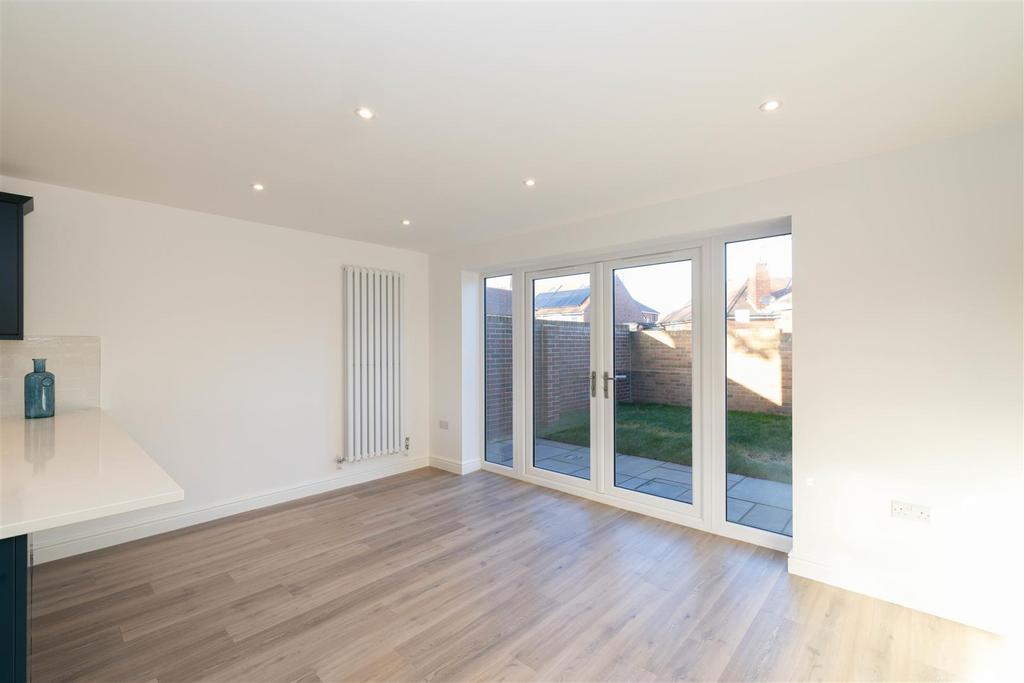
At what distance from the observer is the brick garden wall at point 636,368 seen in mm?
3137

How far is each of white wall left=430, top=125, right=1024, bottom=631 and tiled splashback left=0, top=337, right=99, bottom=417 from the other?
4508 mm

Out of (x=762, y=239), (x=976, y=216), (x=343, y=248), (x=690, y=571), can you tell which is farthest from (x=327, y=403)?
(x=976, y=216)

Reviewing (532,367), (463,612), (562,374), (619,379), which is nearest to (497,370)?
(532,367)

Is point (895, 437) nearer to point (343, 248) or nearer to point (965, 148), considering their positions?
point (965, 148)

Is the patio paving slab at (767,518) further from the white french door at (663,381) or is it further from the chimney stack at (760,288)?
the chimney stack at (760,288)

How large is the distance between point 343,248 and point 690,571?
3.99 meters

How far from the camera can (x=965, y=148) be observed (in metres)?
2.28

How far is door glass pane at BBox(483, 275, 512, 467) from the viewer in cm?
483

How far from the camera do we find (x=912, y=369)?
2416 mm

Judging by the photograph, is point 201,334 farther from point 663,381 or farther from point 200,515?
point 663,381

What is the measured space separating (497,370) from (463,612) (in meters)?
2.82

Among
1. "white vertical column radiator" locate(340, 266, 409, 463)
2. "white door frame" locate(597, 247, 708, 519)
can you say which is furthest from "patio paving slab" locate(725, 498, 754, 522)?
"white vertical column radiator" locate(340, 266, 409, 463)

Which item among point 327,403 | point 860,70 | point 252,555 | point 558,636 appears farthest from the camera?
point 327,403

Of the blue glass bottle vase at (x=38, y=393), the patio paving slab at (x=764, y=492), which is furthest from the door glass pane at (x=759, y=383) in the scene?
the blue glass bottle vase at (x=38, y=393)
